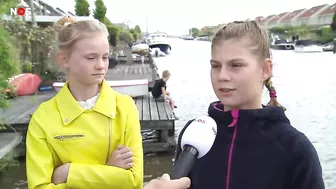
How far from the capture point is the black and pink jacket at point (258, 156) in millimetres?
1625

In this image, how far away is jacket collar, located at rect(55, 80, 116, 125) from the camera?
2.22 meters

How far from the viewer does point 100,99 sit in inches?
90.1

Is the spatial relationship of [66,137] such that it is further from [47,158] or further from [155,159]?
[155,159]

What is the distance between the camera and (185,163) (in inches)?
54.6

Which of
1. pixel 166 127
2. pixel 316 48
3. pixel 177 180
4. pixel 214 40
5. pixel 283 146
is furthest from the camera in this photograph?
pixel 316 48

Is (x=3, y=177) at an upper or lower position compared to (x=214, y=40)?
lower

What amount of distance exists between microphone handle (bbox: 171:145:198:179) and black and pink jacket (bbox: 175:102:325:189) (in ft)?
1.11

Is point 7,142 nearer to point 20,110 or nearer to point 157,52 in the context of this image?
point 20,110

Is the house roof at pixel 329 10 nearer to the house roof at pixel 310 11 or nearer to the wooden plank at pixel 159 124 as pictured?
the house roof at pixel 310 11

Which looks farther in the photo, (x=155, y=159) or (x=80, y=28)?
(x=155, y=159)

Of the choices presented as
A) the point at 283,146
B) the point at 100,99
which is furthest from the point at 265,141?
the point at 100,99

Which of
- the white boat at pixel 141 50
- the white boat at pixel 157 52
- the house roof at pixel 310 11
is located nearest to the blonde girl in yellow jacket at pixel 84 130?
the white boat at pixel 141 50

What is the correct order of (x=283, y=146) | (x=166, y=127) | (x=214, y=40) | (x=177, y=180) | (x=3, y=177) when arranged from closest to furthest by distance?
(x=177, y=180) → (x=283, y=146) → (x=214, y=40) → (x=3, y=177) → (x=166, y=127)

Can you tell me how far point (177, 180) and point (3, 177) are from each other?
745 cm
